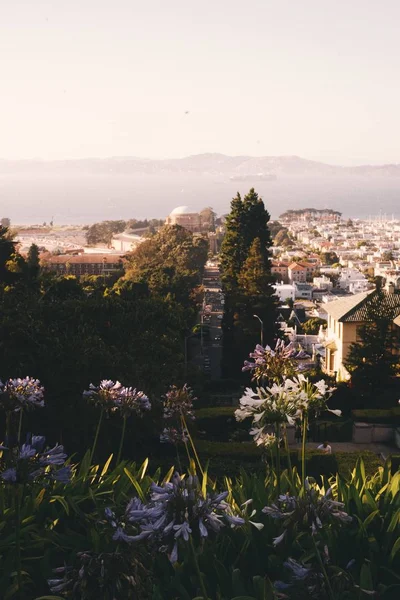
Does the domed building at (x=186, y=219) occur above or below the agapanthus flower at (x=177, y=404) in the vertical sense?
below

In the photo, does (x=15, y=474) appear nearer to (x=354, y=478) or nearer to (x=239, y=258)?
(x=354, y=478)

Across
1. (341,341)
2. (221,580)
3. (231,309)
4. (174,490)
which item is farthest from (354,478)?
(231,309)

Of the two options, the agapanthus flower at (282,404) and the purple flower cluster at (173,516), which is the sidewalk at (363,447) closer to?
the agapanthus flower at (282,404)

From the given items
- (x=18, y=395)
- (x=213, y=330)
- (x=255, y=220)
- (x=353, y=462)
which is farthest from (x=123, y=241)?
(x=18, y=395)

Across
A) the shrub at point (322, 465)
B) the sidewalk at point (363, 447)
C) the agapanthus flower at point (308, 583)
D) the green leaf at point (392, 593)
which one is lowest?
the sidewalk at point (363, 447)

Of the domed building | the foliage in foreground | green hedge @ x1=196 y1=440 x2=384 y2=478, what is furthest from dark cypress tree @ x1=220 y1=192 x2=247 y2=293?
the domed building

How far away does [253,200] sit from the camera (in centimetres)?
4247

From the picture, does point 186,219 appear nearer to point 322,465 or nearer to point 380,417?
point 380,417

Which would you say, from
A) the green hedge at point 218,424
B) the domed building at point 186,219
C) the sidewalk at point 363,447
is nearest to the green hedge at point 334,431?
the sidewalk at point 363,447

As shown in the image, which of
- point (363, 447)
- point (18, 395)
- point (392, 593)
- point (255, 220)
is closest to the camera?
point (392, 593)

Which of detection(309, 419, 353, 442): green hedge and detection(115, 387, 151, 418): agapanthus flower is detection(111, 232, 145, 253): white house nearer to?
detection(309, 419, 353, 442): green hedge

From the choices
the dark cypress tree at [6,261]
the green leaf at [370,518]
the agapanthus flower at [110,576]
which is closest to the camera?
the agapanthus flower at [110,576]

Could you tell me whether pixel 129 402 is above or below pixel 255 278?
above

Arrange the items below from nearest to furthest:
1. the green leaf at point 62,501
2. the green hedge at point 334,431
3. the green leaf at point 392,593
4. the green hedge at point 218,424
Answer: the green leaf at point 392,593 < the green leaf at point 62,501 < the green hedge at point 334,431 < the green hedge at point 218,424
